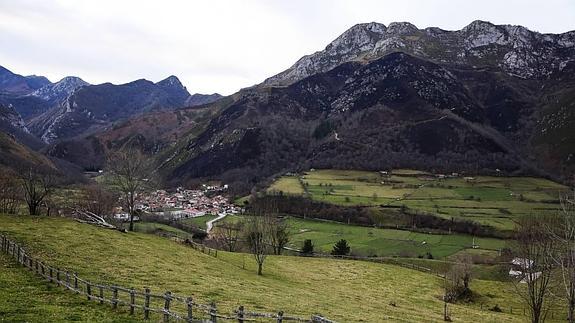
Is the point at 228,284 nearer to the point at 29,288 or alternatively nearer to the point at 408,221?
the point at 29,288

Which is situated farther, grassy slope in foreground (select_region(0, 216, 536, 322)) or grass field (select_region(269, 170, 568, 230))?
grass field (select_region(269, 170, 568, 230))

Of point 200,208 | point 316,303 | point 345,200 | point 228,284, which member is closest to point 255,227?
point 228,284

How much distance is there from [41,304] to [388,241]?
97804 millimetres

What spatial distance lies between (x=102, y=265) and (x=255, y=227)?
2303 cm

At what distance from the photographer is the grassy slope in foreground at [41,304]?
23031 millimetres

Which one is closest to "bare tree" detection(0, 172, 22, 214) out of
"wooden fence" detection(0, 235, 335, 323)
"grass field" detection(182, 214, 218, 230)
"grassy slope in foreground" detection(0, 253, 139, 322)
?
"wooden fence" detection(0, 235, 335, 323)

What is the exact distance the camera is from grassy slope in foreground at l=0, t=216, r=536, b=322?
35625 mm

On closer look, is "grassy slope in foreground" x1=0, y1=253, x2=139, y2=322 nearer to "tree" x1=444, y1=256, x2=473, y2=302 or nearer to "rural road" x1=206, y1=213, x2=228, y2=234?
"tree" x1=444, y1=256, x2=473, y2=302

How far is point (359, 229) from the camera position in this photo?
422 feet

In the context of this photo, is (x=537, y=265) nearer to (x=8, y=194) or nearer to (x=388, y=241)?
(x=388, y=241)

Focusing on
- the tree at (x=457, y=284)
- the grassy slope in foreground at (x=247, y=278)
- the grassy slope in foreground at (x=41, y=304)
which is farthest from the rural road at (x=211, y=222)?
the grassy slope in foreground at (x=41, y=304)

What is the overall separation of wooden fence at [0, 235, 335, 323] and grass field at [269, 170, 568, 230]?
114m

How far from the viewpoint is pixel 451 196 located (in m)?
A: 164

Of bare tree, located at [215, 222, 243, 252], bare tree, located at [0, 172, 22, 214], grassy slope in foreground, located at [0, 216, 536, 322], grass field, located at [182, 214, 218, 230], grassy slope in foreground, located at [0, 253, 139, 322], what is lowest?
grass field, located at [182, 214, 218, 230]
